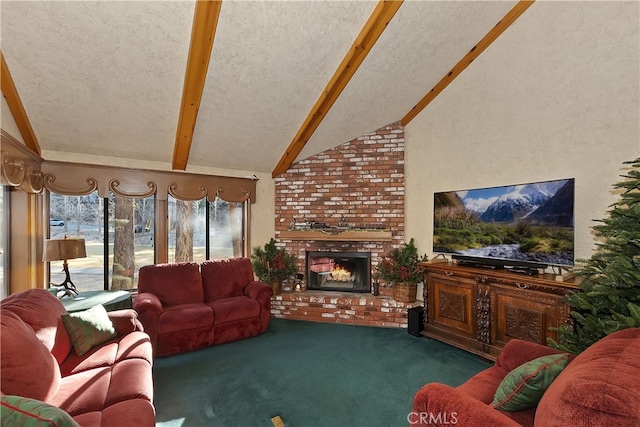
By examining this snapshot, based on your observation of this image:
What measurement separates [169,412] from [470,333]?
9.90 ft

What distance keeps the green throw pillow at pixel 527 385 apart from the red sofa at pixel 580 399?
0.30 ft

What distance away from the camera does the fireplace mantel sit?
446 cm

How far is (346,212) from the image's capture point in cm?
484

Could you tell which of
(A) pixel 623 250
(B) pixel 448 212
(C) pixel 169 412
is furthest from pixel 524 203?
(C) pixel 169 412

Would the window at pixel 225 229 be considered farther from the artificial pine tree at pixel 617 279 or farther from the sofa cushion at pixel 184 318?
the artificial pine tree at pixel 617 279

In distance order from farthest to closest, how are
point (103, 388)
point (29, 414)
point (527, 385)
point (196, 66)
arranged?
point (196, 66) → point (103, 388) → point (527, 385) → point (29, 414)

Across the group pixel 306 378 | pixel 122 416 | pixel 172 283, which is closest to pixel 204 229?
pixel 172 283

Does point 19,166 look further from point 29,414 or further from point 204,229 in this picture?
point 29,414

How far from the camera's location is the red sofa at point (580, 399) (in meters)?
0.97

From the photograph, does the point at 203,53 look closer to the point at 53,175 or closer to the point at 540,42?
the point at 53,175

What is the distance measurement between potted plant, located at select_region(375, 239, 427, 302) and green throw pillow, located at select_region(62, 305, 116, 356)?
3.27 m

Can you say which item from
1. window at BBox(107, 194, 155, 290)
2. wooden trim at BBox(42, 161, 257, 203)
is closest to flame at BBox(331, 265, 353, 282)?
wooden trim at BBox(42, 161, 257, 203)

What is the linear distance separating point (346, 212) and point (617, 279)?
3259mm

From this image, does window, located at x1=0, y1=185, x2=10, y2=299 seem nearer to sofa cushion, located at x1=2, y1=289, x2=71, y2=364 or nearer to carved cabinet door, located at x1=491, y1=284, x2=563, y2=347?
sofa cushion, located at x1=2, y1=289, x2=71, y2=364
